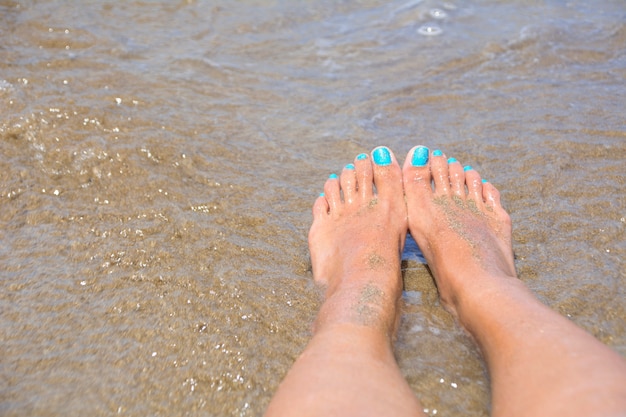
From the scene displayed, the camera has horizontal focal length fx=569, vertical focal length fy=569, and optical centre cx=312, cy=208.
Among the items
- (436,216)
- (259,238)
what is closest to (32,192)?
(259,238)

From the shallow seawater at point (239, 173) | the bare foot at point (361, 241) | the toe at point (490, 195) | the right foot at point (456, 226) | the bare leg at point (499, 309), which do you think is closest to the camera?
Result: the bare leg at point (499, 309)

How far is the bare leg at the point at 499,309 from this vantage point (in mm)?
1207

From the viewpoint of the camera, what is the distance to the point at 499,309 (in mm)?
1545

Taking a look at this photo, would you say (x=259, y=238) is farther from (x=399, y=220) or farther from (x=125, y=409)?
(x=125, y=409)

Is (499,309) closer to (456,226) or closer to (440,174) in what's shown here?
(456,226)

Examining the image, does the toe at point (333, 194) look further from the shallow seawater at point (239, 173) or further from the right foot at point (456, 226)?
the right foot at point (456, 226)

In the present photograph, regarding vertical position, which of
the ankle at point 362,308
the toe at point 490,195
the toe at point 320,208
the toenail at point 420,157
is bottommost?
the toe at point 490,195

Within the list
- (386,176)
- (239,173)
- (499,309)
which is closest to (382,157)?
(386,176)

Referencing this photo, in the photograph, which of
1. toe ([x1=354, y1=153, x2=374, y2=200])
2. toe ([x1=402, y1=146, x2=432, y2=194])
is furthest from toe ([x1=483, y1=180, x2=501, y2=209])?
toe ([x1=354, y1=153, x2=374, y2=200])

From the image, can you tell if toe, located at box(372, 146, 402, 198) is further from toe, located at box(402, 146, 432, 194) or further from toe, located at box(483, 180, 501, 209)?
toe, located at box(483, 180, 501, 209)

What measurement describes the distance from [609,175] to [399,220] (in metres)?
0.91

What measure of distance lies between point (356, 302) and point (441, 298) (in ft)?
1.11

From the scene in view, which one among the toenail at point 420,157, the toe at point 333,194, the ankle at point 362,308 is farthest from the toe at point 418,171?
the ankle at point 362,308

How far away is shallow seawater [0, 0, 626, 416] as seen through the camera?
5.03ft
